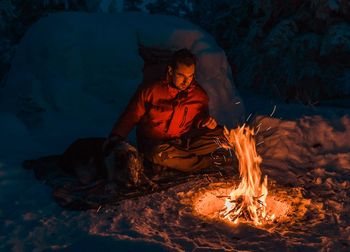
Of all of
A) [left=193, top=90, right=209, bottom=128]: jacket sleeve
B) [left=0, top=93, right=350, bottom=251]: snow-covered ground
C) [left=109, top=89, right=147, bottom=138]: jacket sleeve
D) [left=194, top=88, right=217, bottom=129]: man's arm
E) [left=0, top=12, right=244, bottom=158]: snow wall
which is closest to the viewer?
[left=0, top=93, right=350, bottom=251]: snow-covered ground

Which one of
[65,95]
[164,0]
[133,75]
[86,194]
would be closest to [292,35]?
[133,75]

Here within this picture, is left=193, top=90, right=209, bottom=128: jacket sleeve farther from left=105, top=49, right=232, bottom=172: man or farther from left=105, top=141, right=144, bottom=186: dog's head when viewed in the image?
left=105, top=141, right=144, bottom=186: dog's head

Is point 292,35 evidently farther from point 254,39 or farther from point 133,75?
Answer: point 133,75

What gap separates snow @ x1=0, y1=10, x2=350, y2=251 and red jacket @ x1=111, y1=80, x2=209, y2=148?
713 mm

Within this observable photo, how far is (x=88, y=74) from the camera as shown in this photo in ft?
22.9

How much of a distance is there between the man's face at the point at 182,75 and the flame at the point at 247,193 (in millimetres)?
800

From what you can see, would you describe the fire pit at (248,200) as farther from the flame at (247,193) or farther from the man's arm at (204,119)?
the man's arm at (204,119)

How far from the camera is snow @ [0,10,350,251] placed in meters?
3.88

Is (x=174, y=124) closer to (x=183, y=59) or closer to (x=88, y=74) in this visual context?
(x=183, y=59)

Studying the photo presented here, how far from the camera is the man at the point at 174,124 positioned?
5.11 metres

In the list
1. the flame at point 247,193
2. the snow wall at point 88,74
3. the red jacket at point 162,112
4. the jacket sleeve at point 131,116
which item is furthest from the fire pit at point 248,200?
the snow wall at point 88,74

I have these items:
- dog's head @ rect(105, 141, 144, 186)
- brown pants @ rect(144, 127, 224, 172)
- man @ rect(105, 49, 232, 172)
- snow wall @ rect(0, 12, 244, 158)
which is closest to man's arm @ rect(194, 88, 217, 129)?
man @ rect(105, 49, 232, 172)

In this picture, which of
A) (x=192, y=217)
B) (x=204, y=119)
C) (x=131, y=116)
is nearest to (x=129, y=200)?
(x=192, y=217)

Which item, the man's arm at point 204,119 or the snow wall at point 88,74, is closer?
the man's arm at point 204,119
